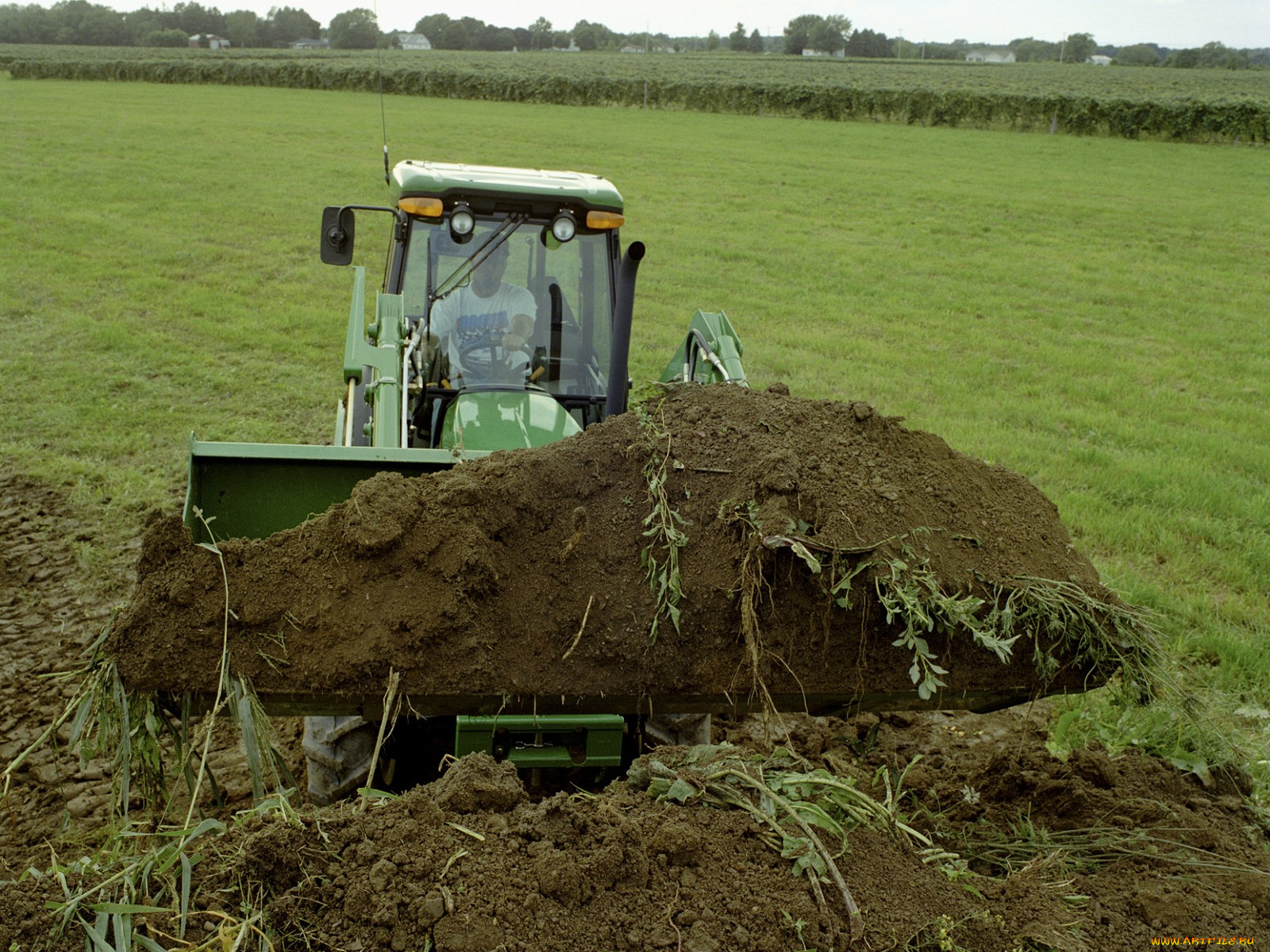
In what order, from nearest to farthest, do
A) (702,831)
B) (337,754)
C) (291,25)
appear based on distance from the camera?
(702,831)
(337,754)
(291,25)

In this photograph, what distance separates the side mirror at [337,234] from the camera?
5008mm

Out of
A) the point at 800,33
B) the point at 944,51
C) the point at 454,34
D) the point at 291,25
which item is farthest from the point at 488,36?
the point at 944,51

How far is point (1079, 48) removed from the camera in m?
94.0

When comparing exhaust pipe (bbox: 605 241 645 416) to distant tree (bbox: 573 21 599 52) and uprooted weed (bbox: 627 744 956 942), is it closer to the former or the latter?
uprooted weed (bbox: 627 744 956 942)

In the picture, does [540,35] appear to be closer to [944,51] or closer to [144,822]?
[944,51]

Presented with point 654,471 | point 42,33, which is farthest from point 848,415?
point 42,33

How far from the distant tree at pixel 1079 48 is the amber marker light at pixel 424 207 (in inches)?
4069

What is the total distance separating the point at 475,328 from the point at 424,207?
2.03ft

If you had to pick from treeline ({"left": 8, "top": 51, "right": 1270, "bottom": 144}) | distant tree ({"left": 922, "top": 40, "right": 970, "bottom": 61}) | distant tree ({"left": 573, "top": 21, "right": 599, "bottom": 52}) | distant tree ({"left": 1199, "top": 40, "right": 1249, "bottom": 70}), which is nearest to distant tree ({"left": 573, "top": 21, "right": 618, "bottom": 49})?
distant tree ({"left": 573, "top": 21, "right": 599, "bottom": 52})

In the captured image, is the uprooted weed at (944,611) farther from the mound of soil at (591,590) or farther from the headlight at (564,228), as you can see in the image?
the headlight at (564,228)

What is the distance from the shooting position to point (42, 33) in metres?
71.5

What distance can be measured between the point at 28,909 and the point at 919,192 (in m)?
21.4

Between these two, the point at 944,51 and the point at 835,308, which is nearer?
the point at 835,308

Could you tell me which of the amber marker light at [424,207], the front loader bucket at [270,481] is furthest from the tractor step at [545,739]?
the amber marker light at [424,207]
